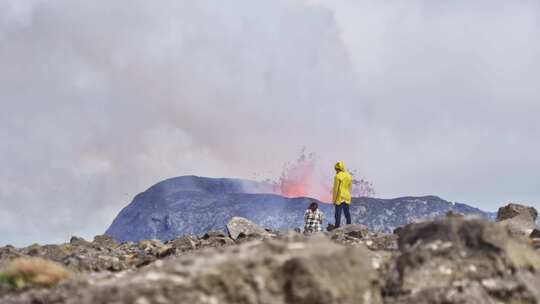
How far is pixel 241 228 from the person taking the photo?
112 ft

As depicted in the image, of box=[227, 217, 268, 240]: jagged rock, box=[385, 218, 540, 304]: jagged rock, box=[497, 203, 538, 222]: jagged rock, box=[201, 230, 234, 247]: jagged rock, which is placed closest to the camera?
box=[385, 218, 540, 304]: jagged rock

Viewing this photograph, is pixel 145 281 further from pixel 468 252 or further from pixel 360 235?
pixel 360 235

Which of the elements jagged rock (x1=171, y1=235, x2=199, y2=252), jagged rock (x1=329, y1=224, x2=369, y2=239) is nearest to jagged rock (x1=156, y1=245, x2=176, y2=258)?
jagged rock (x1=171, y1=235, x2=199, y2=252)

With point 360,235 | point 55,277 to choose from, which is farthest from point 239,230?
point 55,277

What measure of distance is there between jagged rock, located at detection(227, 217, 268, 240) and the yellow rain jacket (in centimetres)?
444

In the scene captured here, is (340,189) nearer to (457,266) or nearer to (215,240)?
(215,240)

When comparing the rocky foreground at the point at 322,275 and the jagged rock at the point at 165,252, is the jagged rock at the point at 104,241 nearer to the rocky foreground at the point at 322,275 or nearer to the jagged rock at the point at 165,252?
the jagged rock at the point at 165,252

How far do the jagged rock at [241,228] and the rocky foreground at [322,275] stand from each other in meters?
17.1

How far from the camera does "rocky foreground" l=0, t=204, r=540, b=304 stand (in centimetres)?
1039

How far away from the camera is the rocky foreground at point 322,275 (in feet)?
34.1

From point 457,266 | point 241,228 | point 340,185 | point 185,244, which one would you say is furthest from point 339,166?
point 457,266

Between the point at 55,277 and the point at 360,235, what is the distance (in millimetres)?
15796

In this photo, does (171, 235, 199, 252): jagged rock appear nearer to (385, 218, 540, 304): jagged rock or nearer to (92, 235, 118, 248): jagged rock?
(92, 235, 118, 248): jagged rock

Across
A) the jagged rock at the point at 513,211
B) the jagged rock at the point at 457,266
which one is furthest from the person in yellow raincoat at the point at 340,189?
the jagged rock at the point at 457,266
